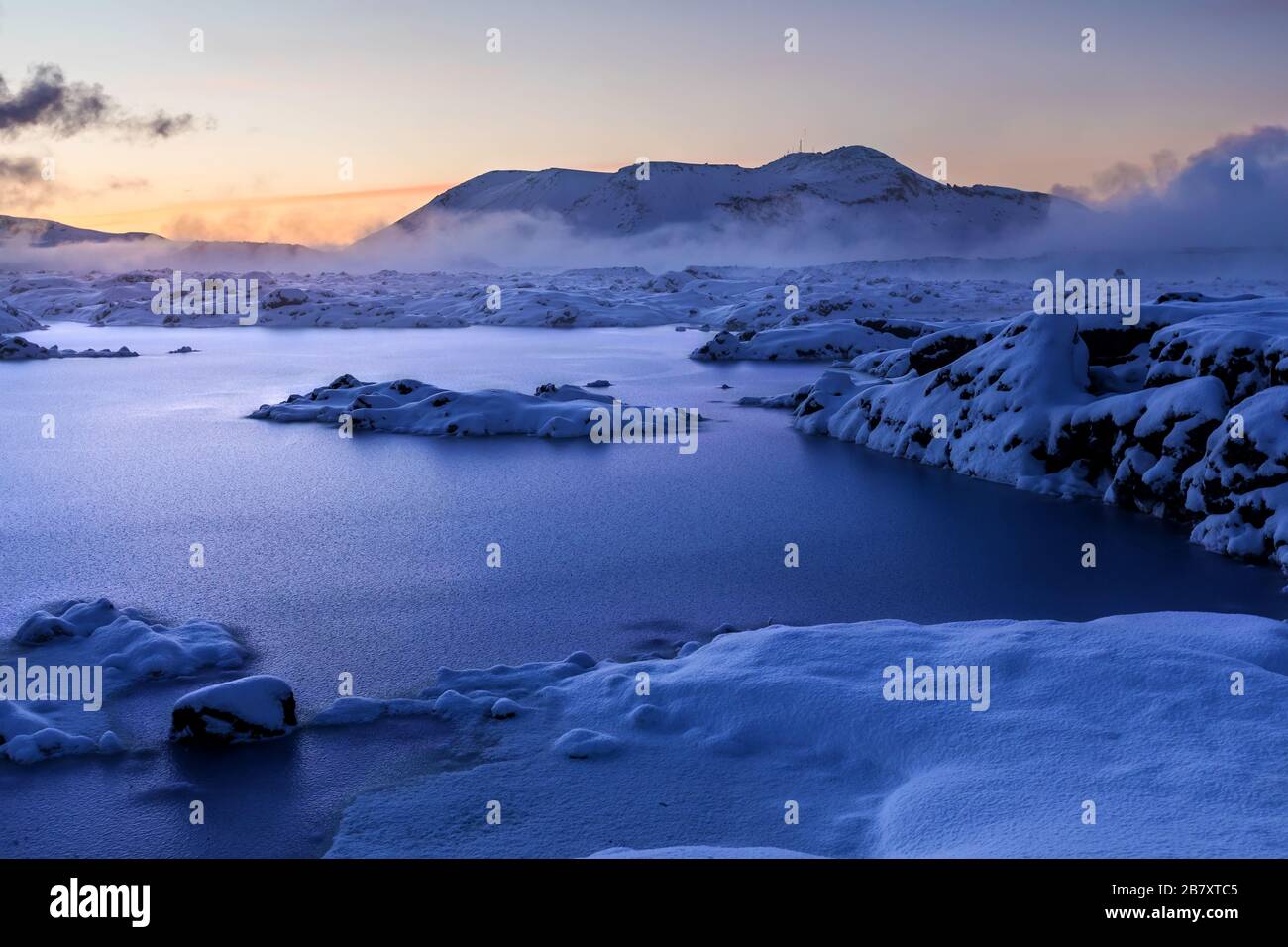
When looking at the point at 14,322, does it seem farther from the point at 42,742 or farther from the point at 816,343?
the point at 42,742

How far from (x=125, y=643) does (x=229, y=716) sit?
3.00m

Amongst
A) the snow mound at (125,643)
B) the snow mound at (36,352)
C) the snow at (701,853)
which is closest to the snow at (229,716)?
the snow mound at (125,643)

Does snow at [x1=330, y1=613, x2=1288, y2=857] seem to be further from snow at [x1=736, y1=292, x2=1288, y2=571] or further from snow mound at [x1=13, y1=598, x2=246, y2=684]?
snow at [x1=736, y1=292, x2=1288, y2=571]

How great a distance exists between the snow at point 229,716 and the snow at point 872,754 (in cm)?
146

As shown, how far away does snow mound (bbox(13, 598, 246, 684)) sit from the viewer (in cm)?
1011

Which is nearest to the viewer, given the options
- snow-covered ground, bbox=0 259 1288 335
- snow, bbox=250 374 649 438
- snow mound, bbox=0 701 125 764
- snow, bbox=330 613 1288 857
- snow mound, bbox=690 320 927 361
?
snow, bbox=330 613 1288 857

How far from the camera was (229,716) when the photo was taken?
8.45 metres

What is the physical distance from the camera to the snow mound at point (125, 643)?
10109 millimetres

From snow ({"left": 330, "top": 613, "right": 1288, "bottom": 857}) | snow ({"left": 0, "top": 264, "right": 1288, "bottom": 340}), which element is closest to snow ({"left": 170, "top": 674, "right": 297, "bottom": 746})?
snow ({"left": 330, "top": 613, "right": 1288, "bottom": 857})

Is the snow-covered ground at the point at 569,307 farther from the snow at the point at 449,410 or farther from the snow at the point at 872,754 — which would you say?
the snow at the point at 872,754

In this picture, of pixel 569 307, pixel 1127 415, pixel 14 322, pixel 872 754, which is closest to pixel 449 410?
pixel 1127 415

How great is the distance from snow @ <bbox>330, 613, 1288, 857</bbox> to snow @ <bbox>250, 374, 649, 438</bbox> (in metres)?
17.7

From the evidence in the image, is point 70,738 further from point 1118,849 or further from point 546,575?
Answer: point 1118,849
